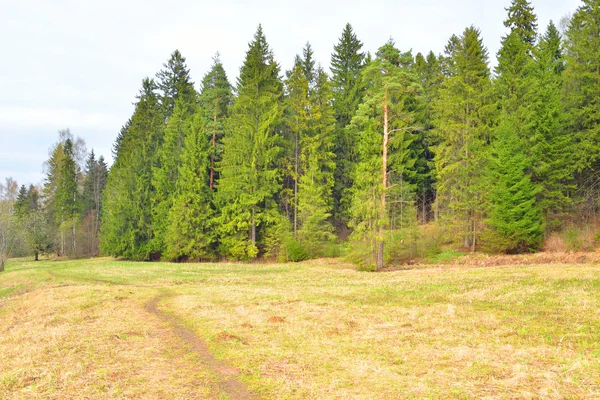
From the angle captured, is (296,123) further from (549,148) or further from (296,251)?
(549,148)

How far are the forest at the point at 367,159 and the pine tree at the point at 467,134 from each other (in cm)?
16

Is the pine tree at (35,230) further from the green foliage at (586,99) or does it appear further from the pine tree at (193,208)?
the green foliage at (586,99)

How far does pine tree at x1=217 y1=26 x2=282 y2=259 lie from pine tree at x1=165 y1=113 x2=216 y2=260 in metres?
2.07

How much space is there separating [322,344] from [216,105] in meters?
43.9

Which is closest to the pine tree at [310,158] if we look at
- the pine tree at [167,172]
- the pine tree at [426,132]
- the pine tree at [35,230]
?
the pine tree at [426,132]

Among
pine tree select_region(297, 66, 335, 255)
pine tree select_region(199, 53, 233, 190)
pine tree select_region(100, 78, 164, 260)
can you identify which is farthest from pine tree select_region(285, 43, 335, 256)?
pine tree select_region(100, 78, 164, 260)

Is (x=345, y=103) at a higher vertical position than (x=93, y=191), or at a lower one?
higher

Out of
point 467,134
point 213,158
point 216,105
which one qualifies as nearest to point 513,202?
point 467,134

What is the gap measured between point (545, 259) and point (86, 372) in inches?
971

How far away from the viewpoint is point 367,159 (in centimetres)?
2972

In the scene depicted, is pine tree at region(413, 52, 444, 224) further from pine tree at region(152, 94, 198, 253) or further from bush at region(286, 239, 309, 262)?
pine tree at region(152, 94, 198, 253)

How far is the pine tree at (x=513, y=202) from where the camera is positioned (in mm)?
26062

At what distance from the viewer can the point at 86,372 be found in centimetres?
704

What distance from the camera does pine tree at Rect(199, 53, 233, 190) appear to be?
4656 centimetres
